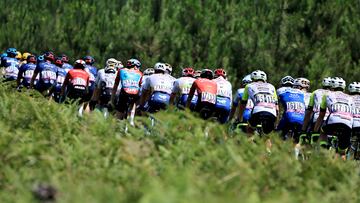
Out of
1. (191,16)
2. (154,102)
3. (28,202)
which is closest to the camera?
(28,202)

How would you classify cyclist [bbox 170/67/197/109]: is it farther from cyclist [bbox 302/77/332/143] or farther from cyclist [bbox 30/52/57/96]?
cyclist [bbox 30/52/57/96]

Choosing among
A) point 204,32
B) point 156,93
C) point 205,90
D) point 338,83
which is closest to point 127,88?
point 156,93

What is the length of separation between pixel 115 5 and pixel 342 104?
63.9 ft

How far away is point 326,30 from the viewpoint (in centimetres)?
2628

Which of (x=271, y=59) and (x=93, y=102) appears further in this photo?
(x=271, y=59)

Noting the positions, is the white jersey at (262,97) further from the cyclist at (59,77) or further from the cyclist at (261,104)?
the cyclist at (59,77)

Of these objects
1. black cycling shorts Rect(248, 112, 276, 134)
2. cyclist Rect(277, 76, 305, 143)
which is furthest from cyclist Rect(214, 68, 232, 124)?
cyclist Rect(277, 76, 305, 143)

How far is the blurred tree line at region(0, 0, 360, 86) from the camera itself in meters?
25.1

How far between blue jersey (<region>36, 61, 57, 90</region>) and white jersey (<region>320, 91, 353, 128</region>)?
8.04 meters

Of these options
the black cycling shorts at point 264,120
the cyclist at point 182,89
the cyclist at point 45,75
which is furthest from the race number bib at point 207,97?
the cyclist at point 45,75

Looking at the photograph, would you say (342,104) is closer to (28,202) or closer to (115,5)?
(28,202)

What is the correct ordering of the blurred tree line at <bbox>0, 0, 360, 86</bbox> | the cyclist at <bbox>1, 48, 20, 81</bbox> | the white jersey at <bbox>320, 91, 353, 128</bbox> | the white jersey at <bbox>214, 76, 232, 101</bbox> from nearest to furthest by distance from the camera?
A: 1. the white jersey at <bbox>320, 91, 353, 128</bbox>
2. the white jersey at <bbox>214, 76, 232, 101</bbox>
3. the cyclist at <bbox>1, 48, 20, 81</bbox>
4. the blurred tree line at <bbox>0, 0, 360, 86</bbox>

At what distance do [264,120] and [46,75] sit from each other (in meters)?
7.38

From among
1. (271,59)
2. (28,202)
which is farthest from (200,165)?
(271,59)
